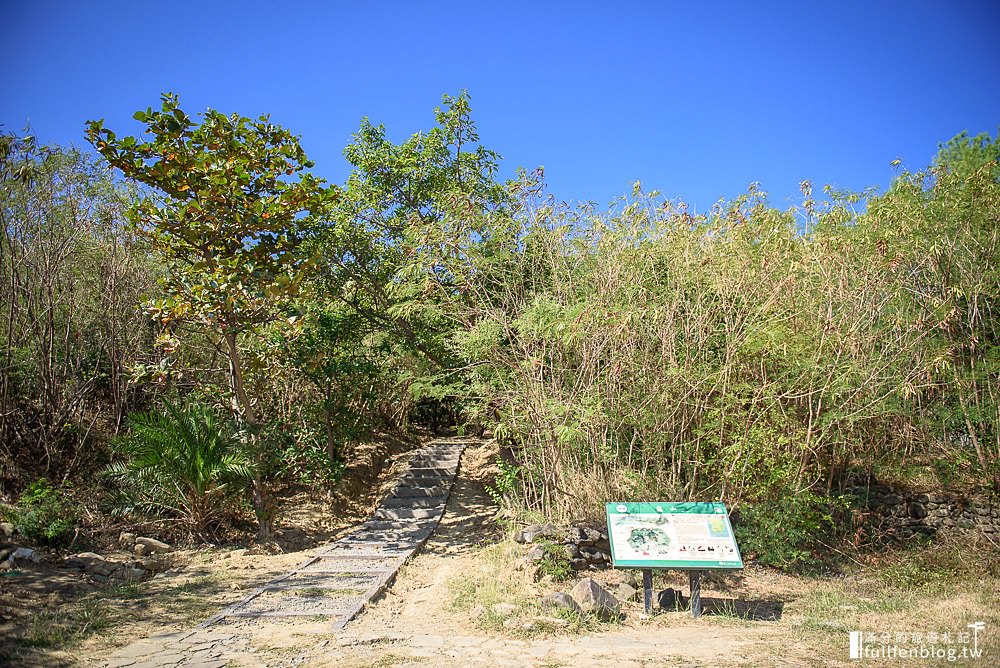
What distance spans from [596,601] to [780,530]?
208 centimetres

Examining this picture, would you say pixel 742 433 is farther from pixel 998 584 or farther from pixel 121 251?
pixel 121 251

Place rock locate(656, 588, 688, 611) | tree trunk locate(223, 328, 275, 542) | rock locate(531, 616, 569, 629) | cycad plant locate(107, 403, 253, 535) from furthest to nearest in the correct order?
tree trunk locate(223, 328, 275, 542) → cycad plant locate(107, 403, 253, 535) → rock locate(656, 588, 688, 611) → rock locate(531, 616, 569, 629)

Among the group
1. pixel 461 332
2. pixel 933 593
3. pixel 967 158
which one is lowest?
pixel 933 593

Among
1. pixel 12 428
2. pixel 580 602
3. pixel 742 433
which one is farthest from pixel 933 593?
pixel 12 428

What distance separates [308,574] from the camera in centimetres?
587

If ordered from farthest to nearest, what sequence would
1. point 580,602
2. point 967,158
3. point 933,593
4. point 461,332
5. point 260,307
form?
point 967,158, point 260,307, point 461,332, point 933,593, point 580,602

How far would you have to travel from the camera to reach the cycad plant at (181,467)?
6750mm

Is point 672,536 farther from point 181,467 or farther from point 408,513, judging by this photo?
point 181,467

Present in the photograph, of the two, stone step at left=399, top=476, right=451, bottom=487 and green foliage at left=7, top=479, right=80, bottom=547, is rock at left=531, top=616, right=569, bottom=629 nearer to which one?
stone step at left=399, top=476, right=451, bottom=487

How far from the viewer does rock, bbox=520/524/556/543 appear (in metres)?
5.86

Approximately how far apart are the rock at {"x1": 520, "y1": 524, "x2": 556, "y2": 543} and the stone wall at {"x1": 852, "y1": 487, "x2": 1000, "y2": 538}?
3.13m

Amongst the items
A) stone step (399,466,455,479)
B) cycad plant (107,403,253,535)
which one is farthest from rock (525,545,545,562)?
stone step (399,466,455,479)

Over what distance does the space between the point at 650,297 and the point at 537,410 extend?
154cm

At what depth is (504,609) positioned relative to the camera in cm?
468
